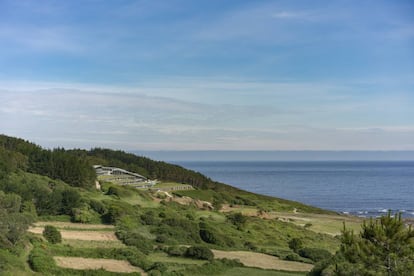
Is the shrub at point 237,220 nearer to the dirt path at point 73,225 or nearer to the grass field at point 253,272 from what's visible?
the dirt path at point 73,225

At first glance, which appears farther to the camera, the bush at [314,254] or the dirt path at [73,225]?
the dirt path at [73,225]

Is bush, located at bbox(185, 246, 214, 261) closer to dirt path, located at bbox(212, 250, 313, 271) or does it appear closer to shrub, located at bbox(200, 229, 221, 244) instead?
dirt path, located at bbox(212, 250, 313, 271)

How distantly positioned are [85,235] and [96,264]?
31.1ft

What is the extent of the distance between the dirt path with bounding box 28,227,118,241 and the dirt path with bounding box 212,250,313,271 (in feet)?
27.6

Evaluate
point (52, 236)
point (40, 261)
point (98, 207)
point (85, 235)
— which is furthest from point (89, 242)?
point (98, 207)

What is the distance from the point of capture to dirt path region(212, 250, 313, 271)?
2805 cm

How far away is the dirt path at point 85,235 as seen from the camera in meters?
32.9

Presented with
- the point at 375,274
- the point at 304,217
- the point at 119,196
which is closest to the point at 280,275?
the point at 375,274

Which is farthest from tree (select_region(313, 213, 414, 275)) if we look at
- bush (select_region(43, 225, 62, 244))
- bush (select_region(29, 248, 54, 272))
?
bush (select_region(43, 225, 62, 244))

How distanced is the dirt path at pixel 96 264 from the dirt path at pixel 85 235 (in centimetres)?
659

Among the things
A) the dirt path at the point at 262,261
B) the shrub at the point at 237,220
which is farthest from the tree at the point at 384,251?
the shrub at the point at 237,220

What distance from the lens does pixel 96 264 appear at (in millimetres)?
25500

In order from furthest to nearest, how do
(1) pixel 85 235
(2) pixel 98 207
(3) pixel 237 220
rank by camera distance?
(3) pixel 237 220 → (2) pixel 98 207 → (1) pixel 85 235

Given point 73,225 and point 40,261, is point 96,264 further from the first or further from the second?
point 73,225
